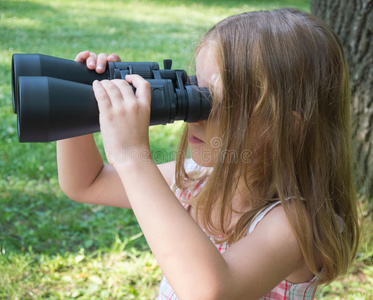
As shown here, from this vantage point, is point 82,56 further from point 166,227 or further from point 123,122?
point 166,227

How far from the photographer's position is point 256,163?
4.30 ft

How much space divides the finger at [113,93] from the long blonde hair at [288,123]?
10.3 inches

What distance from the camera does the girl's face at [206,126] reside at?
4.04ft

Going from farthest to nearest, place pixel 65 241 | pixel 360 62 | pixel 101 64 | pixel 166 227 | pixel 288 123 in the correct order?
pixel 65 241 < pixel 360 62 < pixel 101 64 < pixel 288 123 < pixel 166 227

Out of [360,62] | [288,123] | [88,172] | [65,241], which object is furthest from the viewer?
[65,241]

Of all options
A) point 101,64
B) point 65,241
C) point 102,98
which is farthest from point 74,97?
point 65,241

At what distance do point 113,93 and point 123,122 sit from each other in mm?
72

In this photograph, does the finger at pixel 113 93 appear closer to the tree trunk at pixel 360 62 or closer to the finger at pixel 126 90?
the finger at pixel 126 90

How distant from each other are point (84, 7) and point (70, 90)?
32.3 ft

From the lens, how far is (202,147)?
4.23ft

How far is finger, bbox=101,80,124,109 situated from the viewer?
1049 millimetres

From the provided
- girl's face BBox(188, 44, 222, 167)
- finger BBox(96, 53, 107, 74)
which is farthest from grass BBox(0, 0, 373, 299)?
finger BBox(96, 53, 107, 74)

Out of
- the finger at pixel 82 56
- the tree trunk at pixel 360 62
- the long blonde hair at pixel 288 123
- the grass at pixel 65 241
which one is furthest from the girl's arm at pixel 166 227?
the tree trunk at pixel 360 62

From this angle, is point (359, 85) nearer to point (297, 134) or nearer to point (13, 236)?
point (297, 134)
